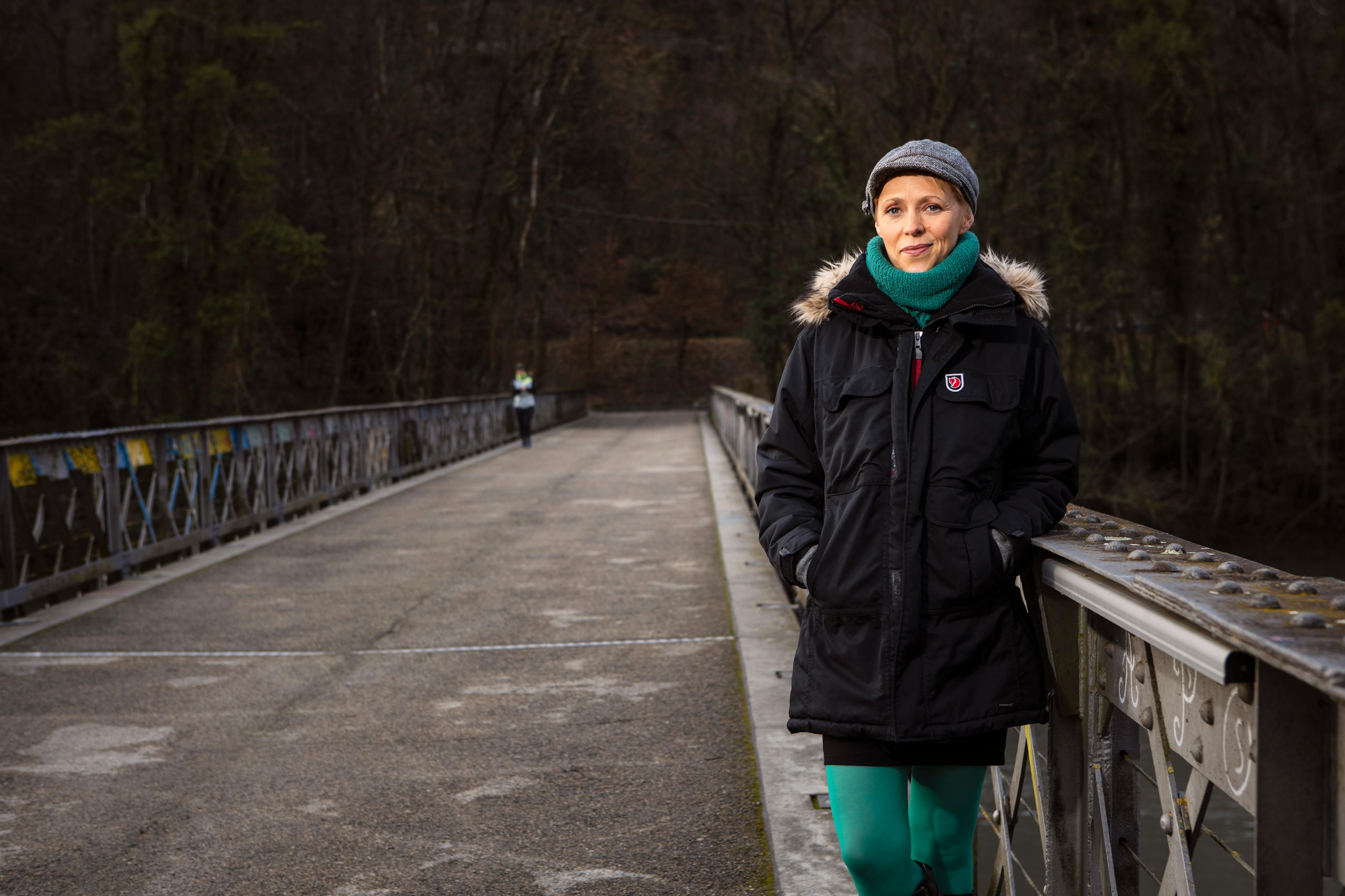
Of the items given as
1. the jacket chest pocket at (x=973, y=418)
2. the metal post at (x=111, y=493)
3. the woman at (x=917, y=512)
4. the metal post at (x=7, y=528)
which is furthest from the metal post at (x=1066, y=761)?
the metal post at (x=111, y=493)

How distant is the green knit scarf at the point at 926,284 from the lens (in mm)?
2891

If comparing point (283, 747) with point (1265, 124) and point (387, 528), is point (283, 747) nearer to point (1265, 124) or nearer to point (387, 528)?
point (387, 528)

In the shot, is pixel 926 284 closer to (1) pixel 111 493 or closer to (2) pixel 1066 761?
(2) pixel 1066 761

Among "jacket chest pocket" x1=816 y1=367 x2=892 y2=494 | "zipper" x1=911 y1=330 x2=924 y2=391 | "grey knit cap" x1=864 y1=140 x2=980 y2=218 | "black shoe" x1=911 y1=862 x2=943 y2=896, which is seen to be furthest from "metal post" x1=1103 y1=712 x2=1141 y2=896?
"grey knit cap" x1=864 y1=140 x2=980 y2=218

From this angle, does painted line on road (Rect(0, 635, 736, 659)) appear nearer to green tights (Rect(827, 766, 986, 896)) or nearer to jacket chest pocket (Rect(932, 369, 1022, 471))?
green tights (Rect(827, 766, 986, 896))

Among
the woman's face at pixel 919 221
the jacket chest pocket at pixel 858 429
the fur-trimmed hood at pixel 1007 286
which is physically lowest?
the jacket chest pocket at pixel 858 429

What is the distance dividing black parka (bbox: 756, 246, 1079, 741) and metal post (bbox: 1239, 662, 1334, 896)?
0.89m

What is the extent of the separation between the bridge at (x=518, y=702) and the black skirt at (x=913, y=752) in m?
0.20

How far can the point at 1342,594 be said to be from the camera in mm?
1951

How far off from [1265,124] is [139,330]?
23.6m

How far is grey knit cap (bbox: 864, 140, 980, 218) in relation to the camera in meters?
3.04

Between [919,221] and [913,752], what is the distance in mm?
1166

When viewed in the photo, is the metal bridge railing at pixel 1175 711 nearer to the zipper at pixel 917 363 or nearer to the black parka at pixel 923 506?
the black parka at pixel 923 506

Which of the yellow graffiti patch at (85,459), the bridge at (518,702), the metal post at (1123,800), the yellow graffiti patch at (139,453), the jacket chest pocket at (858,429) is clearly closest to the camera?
the bridge at (518,702)
